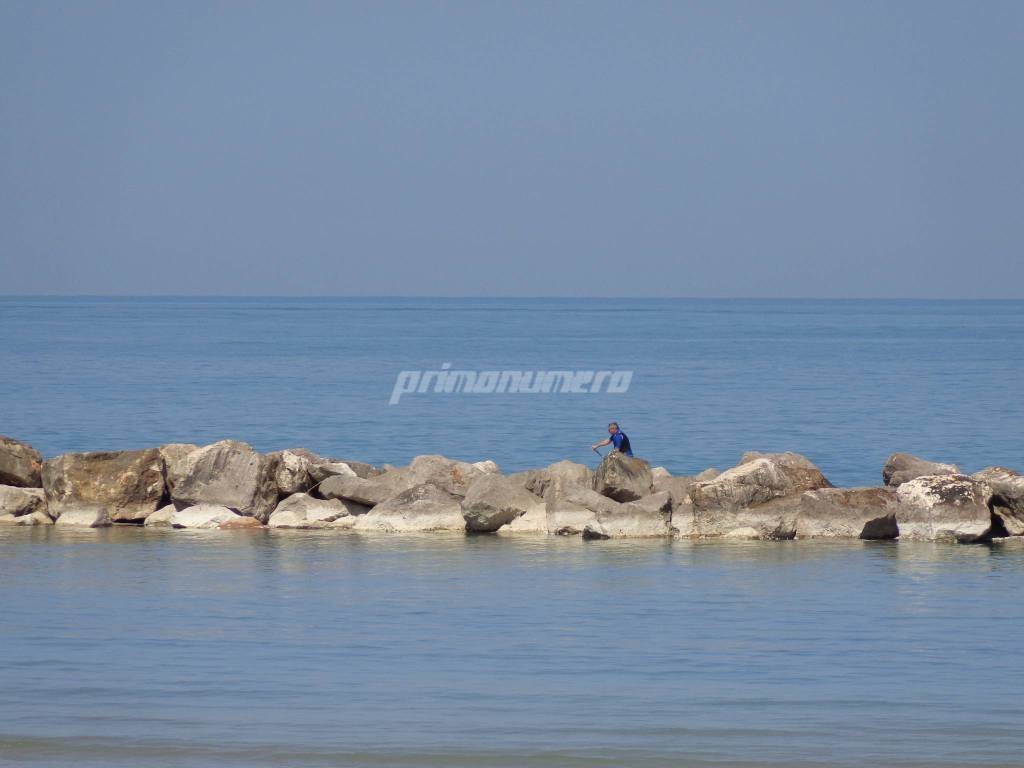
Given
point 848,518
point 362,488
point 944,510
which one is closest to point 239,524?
point 362,488

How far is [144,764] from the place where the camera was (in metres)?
12.0

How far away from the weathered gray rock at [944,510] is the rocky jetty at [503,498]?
19mm

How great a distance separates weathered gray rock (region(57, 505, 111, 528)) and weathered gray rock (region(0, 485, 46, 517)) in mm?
618

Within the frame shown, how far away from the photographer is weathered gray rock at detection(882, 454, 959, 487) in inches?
958

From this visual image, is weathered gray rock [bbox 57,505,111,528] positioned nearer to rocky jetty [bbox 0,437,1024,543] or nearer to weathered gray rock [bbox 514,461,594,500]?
rocky jetty [bbox 0,437,1024,543]

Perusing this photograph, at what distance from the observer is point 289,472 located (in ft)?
80.7

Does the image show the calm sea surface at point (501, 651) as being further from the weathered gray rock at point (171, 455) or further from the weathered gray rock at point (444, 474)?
the weathered gray rock at point (444, 474)

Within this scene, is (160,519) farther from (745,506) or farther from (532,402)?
(532,402)

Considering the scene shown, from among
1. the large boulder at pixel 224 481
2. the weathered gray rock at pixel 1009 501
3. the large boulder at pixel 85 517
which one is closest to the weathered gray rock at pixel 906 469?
the weathered gray rock at pixel 1009 501

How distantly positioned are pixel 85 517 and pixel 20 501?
4.34 ft

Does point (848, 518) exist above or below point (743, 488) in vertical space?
below

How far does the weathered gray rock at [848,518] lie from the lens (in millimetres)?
22688

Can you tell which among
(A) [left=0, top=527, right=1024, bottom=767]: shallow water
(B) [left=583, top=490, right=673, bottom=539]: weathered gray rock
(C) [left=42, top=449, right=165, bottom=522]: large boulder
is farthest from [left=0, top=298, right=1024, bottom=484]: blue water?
(A) [left=0, top=527, right=1024, bottom=767]: shallow water

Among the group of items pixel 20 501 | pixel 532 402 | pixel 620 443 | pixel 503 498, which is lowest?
pixel 20 501
